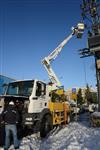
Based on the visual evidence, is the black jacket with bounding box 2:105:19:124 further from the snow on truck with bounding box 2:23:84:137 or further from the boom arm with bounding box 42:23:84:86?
the boom arm with bounding box 42:23:84:86

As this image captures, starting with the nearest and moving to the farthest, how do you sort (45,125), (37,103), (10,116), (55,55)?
(10,116) < (37,103) < (45,125) < (55,55)

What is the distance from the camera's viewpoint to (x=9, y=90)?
13859mm

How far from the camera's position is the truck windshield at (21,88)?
12.9 m

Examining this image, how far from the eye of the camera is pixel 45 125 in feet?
43.4

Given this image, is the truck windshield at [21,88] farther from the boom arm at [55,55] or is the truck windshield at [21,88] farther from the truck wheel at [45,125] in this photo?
the boom arm at [55,55]

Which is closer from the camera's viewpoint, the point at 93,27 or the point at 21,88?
the point at 21,88

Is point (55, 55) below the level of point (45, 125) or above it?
above

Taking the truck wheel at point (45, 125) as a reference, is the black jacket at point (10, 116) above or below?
above

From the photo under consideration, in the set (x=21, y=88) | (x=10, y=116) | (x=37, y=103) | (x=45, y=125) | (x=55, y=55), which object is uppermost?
(x=55, y=55)

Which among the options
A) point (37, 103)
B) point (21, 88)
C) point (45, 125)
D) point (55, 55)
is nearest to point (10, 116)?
point (37, 103)

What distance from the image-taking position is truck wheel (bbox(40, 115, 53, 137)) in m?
13.0

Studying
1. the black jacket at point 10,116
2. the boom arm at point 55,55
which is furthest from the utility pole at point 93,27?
the black jacket at point 10,116

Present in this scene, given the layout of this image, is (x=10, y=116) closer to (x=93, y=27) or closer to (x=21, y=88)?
(x=21, y=88)

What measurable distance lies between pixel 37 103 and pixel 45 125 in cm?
120
